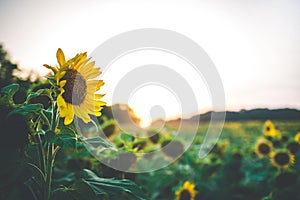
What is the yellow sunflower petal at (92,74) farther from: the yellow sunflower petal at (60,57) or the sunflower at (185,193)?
the sunflower at (185,193)

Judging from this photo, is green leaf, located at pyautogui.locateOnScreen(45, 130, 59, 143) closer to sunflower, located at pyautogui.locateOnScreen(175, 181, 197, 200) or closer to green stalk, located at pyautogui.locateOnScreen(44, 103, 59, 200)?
green stalk, located at pyautogui.locateOnScreen(44, 103, 59, 200)

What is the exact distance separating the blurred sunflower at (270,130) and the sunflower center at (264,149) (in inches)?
6.9

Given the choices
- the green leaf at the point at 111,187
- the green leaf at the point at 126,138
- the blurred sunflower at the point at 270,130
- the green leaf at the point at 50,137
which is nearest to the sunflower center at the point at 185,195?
the green leaf at the point at 126,138

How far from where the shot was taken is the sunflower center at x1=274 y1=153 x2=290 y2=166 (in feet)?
10.9

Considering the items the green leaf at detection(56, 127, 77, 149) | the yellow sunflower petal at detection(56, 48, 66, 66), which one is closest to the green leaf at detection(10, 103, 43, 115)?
the green leaf at detection(56, 127, 77, 149)

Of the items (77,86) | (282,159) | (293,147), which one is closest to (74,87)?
(77,86)

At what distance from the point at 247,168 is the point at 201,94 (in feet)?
3.49

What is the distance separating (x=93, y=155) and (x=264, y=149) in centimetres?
259

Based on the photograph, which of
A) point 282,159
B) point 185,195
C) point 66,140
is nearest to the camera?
point 66,140

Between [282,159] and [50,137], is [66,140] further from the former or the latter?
[282,159]

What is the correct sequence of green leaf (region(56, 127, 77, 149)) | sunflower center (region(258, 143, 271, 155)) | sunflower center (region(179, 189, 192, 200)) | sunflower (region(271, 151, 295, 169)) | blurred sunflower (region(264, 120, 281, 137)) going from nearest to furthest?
green leaf (region(56, 127, 77, 149))
sunflower center (region(179, 189, 192, 200))
sunflower (region(271, 151, 295, 169))
sunflower center (region(258, 143, 271, 155))
blurred sunflower (region(264, 120, 281, 137))

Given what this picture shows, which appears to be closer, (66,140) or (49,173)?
(66,140)

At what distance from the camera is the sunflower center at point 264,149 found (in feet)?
12.1

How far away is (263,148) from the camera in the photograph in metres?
3.73
